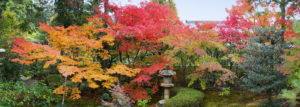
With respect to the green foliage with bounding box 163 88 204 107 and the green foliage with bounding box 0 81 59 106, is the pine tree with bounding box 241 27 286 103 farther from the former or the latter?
Answer: the green foliage with bounding box 0 81 59 106

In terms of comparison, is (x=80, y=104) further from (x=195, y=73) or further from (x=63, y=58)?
(x=195, y=73)

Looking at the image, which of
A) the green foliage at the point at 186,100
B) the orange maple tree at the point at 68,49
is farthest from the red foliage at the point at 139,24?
the green foliage at the point at 186,100

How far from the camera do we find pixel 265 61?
558cm

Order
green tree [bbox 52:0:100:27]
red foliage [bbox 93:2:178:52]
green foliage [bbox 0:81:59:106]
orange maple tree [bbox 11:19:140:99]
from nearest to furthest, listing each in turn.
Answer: orange maple tree [bbox 11:19:140:99], green foliage [bbox 0:81:59:106], red foliage [bbox 93:2:178:52], green tree [bbox 52:0:100:27]

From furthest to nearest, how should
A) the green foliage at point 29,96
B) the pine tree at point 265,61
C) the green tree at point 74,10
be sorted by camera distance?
the green tree at point 74,10 → the green foliage at point 29,96 → the pine tree at point 265,61

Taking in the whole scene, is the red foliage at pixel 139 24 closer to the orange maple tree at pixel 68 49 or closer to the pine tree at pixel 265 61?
the orange maple tree at pixel 68 49

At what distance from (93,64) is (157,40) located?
2.66 m

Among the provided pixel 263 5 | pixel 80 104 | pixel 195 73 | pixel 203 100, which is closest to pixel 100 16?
pixel 80 104

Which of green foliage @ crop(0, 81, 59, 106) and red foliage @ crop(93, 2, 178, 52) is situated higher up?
red foliage @ crop(93, 2, 178, 52)

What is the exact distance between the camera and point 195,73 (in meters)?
8.26

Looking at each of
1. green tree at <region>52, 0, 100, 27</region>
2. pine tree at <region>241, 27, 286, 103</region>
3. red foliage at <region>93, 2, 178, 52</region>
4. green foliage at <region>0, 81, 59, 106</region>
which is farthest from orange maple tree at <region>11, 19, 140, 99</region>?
pine tree at <region>241, 27, 286, 103</region>

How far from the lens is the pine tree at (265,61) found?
17.7ft

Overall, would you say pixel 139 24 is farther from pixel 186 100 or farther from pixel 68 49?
pixel 186 100

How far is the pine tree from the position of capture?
5.40m
